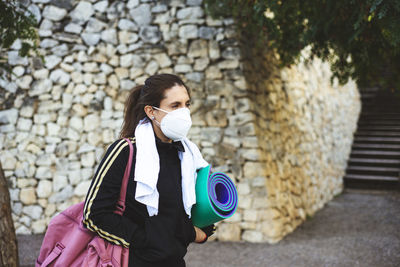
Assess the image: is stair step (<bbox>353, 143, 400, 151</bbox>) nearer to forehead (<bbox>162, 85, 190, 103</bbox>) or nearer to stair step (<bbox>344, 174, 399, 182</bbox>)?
stair step (<bbox>344, 174, 399, 182</bbox>)

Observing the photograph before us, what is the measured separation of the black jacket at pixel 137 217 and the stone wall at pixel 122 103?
12.0 feet

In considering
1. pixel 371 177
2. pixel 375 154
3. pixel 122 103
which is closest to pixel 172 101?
pixel 122 103

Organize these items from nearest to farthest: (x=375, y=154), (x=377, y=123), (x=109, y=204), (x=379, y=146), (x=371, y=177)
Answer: (x=109, y=204)
(x=371, y=177)
(x=375, y=154)
(x=379, y=146)
(x=377, y=123)

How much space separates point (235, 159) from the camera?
5.45 metres

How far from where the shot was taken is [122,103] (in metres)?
5.88

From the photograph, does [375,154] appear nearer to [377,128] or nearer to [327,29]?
[377,128]

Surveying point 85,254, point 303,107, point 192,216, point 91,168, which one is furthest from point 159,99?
point 303,107

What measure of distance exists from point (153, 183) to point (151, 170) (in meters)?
0.05

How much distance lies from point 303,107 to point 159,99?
5880mm

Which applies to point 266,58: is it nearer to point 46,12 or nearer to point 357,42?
point 357,42

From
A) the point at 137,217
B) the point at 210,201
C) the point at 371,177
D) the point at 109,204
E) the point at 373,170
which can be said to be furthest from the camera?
the point at 373,170

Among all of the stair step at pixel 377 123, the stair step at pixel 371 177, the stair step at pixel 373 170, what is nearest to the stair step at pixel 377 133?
the stair step at pixel 377 123

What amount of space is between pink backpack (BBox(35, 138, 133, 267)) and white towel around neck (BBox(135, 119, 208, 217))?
6 cm

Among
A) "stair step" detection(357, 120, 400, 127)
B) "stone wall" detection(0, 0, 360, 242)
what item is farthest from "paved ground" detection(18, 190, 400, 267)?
"stair step" detection(357, 120, 400, 127)
